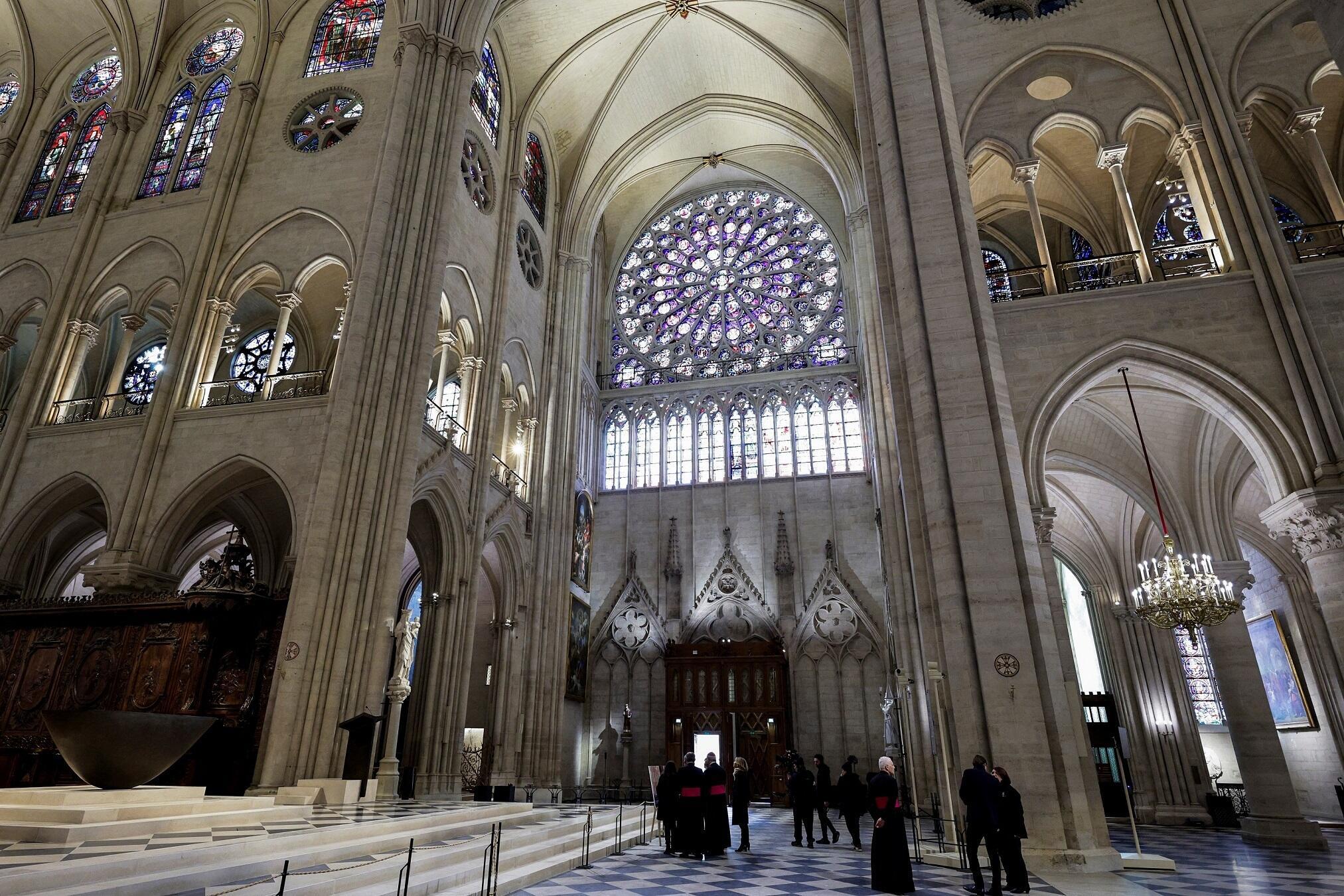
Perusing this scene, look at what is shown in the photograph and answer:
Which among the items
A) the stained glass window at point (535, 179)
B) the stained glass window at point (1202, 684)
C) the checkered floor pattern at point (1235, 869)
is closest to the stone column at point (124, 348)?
the stained glass window at point (535, 179)

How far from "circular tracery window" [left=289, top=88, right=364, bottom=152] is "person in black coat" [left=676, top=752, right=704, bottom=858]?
14754 millimetres

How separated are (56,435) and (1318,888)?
63.6 feet

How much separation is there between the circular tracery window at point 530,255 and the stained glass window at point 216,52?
7790mm

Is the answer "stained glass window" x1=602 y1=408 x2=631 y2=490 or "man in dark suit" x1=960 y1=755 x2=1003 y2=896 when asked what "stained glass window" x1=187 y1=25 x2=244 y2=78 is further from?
"man in dark suit" x1=960 y1=755 x2=1003 y2=896

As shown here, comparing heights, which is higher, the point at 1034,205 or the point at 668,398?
the point at 668,398

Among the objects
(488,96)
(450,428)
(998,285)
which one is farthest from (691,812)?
(488,96)

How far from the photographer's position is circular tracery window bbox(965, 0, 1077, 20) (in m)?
12.6

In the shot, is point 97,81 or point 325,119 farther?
point 97,81

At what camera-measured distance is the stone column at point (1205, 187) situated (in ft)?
34.8

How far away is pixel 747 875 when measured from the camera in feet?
21.7

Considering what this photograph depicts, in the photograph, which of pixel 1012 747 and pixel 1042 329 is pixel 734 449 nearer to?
pixel 1042 329

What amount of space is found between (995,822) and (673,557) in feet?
54.0

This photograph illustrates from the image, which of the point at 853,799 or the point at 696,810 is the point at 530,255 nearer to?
the point at 853,799

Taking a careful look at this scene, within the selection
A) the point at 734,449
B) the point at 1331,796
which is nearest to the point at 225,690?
the point at 734,449
